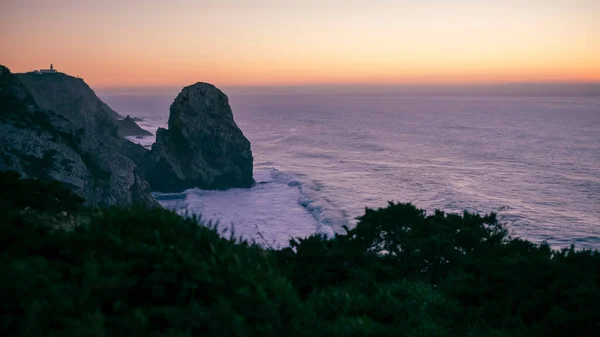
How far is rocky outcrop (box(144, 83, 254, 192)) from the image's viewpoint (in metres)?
53.4

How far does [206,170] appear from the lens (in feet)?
180

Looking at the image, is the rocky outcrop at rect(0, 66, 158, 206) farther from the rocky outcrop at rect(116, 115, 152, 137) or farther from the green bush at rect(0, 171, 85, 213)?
the rocky outcrop at rect(116, 115, 152, 137)

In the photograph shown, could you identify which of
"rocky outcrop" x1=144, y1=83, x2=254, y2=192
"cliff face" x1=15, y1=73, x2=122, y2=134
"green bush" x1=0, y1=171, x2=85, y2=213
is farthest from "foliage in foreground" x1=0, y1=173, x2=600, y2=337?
"cliff face" x1=15, y1=73, x2=122, y2=134

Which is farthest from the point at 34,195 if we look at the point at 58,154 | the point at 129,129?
the point at 129,129

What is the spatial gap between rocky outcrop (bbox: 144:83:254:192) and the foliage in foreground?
43559 mm

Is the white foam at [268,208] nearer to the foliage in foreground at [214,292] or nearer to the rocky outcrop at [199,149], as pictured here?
the rocky outcrop at [199,149]

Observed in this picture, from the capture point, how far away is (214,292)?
19.2 feet

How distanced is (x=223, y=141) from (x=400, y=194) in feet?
76.4

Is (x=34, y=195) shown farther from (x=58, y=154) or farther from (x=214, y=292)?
(x=58, y=154)

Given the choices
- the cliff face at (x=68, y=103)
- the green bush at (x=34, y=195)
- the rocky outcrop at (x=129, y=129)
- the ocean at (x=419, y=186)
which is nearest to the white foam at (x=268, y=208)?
the ocean at (x=419, y=186)

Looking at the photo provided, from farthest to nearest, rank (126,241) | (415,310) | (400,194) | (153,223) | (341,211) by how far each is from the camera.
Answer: (400,194), (341,211), (415,310), (153,223), (126,241)

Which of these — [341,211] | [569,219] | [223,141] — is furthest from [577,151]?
[223,141]

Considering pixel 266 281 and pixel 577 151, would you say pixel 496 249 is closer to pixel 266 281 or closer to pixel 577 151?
pixel 266 281

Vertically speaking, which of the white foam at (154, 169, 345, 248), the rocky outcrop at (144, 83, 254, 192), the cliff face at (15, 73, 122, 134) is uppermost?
the cliff face at (15, 73, 122, 134)
